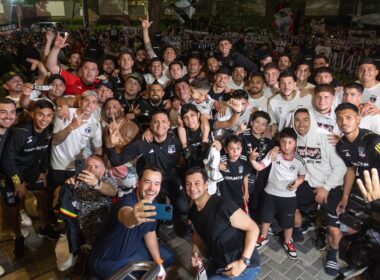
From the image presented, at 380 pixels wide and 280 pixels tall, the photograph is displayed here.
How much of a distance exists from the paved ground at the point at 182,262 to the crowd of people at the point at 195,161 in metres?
0.13

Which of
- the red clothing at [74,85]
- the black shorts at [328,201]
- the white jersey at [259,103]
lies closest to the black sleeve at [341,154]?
the black shorts at [328,201]

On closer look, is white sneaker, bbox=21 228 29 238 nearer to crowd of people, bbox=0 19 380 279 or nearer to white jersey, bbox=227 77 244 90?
crowd of people, bbox=0 19 380 279

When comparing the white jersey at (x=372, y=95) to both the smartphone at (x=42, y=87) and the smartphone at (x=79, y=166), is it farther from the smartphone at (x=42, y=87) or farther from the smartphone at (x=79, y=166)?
the smartphone at (x=42, y=87)

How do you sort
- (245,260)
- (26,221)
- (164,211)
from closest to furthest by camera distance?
1. (164,211)
2. (245,260)
3. (26,221)

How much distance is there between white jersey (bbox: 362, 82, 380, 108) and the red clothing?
4642 millimetres

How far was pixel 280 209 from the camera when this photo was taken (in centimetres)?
456

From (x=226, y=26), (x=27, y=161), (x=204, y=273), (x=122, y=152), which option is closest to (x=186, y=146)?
(x=122, y=152)

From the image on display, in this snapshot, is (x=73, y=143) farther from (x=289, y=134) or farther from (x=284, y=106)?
(x=284, y=106)

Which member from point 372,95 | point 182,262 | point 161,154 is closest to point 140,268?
point 182,262

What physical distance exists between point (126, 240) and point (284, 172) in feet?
8.02

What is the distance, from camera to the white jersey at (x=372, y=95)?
4965 mm

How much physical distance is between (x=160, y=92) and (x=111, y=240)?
9.41 feet

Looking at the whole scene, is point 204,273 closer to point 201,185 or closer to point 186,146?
point 201,185

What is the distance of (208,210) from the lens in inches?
126
